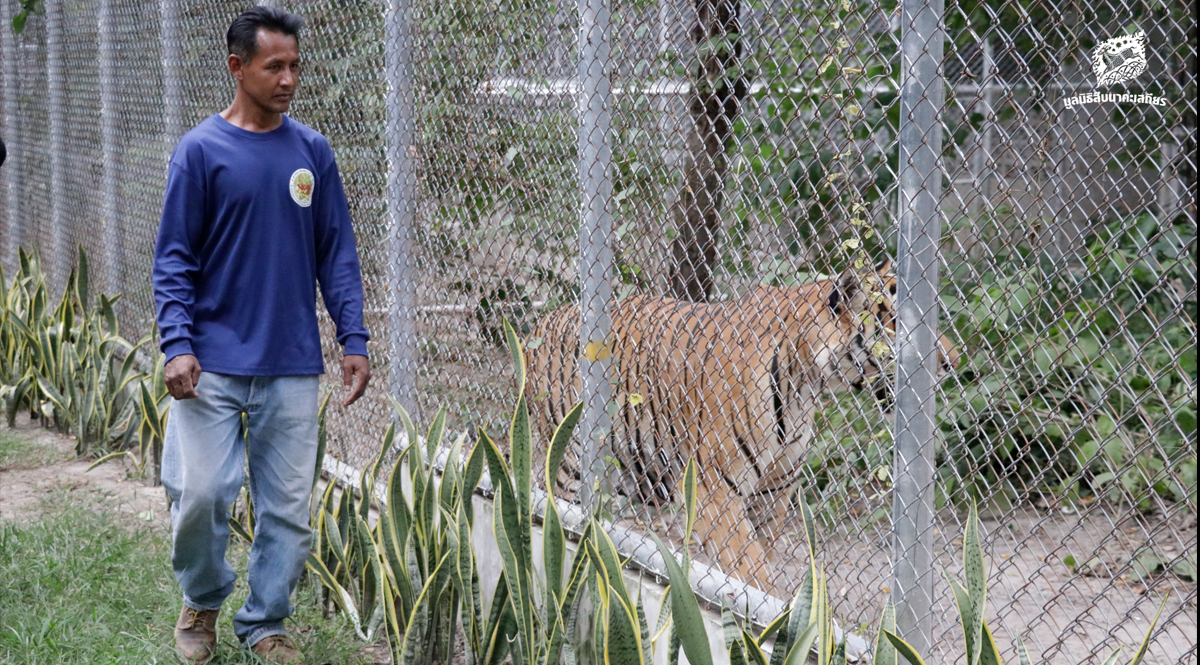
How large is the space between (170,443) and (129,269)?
148 inches

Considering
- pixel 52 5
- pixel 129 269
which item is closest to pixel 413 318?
pixel 129 269

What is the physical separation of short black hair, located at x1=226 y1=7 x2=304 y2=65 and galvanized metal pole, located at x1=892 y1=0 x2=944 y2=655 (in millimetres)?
1860

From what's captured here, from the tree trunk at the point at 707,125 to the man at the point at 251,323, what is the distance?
1112mm

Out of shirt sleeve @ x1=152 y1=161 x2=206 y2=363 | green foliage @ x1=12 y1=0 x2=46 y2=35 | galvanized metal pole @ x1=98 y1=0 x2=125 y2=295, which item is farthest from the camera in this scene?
green foliage @ x1=12 y1=0 x2=46 y2=35

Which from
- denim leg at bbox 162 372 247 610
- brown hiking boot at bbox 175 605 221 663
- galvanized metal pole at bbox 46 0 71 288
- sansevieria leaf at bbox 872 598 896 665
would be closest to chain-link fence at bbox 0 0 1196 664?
sansevieria leaf at bbox 872 598 896 665

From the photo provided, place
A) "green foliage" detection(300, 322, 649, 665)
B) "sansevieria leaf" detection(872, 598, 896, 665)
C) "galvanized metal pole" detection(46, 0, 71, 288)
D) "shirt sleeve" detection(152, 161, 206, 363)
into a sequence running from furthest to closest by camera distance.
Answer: "galvanized metal pole" detection(46, 0, 71, 288) → "shirt sleeve" detection(152, 161, 206, 363) → "green foliage" detection(300, 322, 649, 665) → "sansevieria leaf" detection(872, 598, 896, 665)

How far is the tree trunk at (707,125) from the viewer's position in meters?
3.00

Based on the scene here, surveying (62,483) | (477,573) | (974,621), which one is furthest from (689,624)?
(62,483)

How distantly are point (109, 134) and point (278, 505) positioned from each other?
14.5ft

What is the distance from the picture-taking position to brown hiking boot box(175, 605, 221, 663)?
11.1ft

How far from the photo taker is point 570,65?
3418mm

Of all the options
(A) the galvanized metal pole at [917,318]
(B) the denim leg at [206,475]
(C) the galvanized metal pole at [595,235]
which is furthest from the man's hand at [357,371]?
(A) the galvanized metal pole at [917,318]

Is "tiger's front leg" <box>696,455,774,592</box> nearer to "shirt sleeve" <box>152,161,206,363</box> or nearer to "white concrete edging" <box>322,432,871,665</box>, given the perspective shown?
"white concrete edging" <box>322,432,871,665</box>

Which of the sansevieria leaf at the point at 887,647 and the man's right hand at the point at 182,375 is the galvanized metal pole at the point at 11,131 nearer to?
the man's right hand at the point at 182,375
